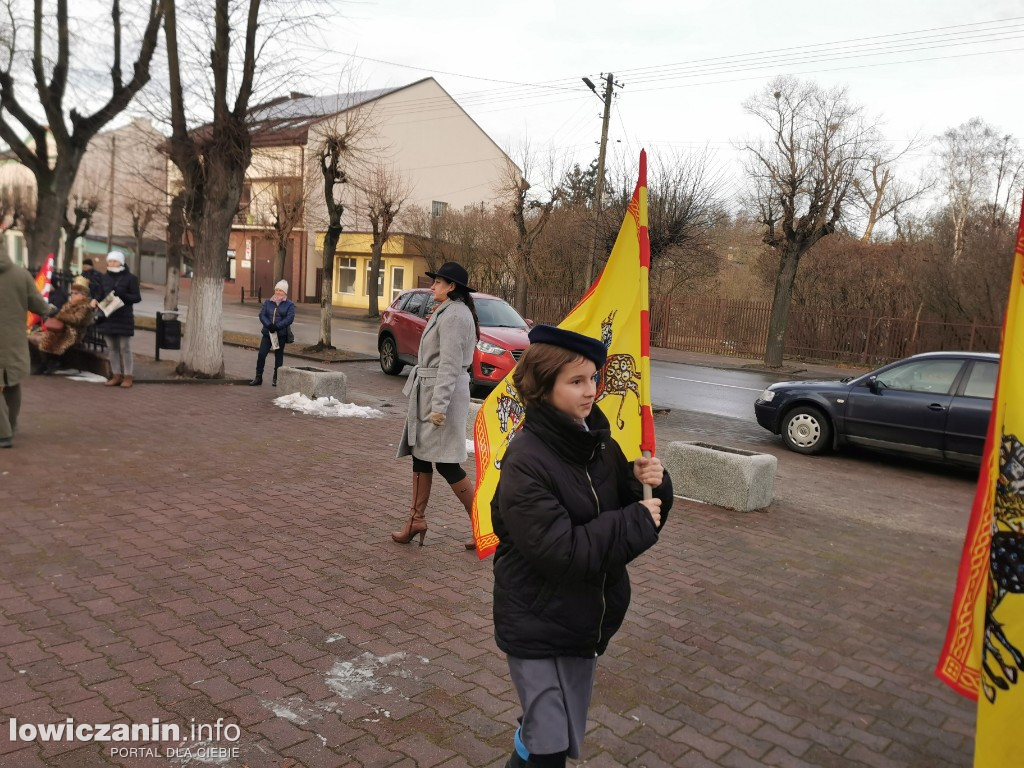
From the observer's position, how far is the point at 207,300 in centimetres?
1224

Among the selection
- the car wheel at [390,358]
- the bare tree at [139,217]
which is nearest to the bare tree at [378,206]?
the bare tree at [139,217]

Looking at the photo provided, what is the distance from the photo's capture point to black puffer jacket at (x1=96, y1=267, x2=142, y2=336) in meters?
10.5

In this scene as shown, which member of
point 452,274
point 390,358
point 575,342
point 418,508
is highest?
point 452,274

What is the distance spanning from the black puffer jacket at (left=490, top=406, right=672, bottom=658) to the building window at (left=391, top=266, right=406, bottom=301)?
39796 mm

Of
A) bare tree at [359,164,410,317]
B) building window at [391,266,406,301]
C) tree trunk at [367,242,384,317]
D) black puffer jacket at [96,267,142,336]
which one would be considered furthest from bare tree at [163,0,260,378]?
Answer: building window at [391,266,406,301]

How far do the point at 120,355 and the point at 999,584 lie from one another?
1168cm

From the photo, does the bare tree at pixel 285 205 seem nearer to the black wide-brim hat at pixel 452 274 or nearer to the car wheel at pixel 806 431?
the car wheel at pixel 806 431

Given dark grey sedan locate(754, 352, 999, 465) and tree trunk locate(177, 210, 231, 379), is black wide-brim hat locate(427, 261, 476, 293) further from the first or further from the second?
tree trunk locate(177, 210, 231, 379)

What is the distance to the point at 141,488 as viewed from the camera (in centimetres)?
633

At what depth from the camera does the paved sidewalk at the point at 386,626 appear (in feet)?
10.4

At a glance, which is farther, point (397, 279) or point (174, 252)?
point (397, 279)

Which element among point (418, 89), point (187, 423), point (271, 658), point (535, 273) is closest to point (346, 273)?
point (418, 89)

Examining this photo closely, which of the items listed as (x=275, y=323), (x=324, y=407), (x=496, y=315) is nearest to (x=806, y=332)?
(x=496, y=315)

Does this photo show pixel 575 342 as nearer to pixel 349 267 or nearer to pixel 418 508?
pixel 418 508
